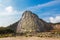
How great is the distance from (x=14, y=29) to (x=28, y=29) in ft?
13.7

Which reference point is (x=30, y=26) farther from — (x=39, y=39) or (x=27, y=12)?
(x=39, y=39)

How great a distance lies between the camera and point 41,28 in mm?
Answer: 54469

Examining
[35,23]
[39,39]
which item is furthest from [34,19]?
[39,39]

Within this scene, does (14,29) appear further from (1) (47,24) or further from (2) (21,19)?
(1) (47,24)

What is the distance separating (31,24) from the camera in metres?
54.2

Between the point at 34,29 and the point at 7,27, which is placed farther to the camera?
the point at 7,27

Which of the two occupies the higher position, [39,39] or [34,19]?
[34,19]

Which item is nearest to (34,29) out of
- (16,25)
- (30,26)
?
(30,26)

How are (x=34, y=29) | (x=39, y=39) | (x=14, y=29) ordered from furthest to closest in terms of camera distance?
(x=14, y=29) → (x=34, y=29) → (x=39, y=39)

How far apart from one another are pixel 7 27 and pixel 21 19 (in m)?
4.28

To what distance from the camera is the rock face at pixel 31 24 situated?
177ft

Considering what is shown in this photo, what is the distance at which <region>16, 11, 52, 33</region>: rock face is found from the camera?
53.9 m

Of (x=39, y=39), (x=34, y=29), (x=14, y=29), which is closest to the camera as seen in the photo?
(x=39, y=39)

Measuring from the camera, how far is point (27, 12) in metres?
55.4
